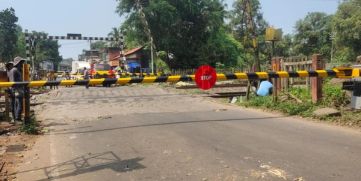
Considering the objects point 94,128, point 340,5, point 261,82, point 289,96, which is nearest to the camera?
point 94,128

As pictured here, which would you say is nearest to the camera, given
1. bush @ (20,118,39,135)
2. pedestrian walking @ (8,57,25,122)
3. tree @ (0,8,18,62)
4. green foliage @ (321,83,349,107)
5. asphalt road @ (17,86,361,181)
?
asphalt road @ (17,86,361,181)

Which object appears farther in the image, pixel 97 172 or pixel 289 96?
pixel 289 96

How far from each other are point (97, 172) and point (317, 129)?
5331 millimetres

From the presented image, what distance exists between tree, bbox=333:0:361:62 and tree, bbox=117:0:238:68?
20.4 m

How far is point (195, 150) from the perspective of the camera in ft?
26.8

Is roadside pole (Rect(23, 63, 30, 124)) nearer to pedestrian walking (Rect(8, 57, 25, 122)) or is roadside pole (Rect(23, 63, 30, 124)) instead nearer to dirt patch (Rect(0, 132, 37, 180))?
pedestrian walking (Rect(8, 57, 25, 122))

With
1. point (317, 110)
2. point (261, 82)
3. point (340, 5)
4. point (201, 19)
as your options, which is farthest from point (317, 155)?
point (340, 5)

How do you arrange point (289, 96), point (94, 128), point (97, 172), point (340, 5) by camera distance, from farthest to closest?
1. point (340, 5)
2. point (289, 96)
3. point (94, 128)
4. point (97, 172)

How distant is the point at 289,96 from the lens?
1516cm

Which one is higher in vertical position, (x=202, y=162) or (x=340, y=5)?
(x=340, y=5)

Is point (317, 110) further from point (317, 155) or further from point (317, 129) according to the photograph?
point (317, 155)

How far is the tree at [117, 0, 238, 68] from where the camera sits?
155ft

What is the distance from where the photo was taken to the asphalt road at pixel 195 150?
6621mm

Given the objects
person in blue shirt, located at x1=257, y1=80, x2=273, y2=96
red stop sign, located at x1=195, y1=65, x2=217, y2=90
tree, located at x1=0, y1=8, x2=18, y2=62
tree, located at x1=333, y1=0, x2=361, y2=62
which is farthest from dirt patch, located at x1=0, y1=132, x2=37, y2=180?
tree, located at x1=0, y1=8, x2=18, y2=62
